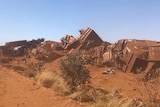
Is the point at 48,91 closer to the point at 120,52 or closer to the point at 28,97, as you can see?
the point at 28,97

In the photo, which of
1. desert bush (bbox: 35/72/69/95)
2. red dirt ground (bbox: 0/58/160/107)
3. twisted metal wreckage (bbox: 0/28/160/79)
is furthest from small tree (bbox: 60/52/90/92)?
twisted metal wreckage (bbox: 0/28/160/79)

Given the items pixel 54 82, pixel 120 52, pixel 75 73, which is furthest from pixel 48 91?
pixel 120 52

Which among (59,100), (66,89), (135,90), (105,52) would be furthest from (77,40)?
(59,100)

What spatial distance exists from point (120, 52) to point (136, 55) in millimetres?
1852

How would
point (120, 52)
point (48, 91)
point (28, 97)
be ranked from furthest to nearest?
point (120, 52) < point (48, 91) < point (28, 97)

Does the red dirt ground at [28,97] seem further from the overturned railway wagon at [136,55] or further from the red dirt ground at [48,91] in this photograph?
the overturned railway wagon at [136,55]

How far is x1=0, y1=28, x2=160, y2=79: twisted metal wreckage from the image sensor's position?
21.0 metres

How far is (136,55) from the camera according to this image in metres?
21.3

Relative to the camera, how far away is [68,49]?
29.7 meters

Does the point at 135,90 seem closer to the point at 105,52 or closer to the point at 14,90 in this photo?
the point at 14,90

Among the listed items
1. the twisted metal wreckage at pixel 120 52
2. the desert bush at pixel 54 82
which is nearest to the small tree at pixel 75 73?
the desert bush at pixel 54 82

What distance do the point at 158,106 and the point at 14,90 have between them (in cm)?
601

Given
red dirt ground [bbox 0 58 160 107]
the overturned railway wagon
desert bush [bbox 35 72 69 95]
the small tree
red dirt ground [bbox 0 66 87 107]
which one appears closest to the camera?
red dirt ground [bbox 0 66 87 107]

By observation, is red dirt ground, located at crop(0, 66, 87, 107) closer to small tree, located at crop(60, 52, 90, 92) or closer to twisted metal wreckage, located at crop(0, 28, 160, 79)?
small tree, located at crop(60, 52, 90, 92)
